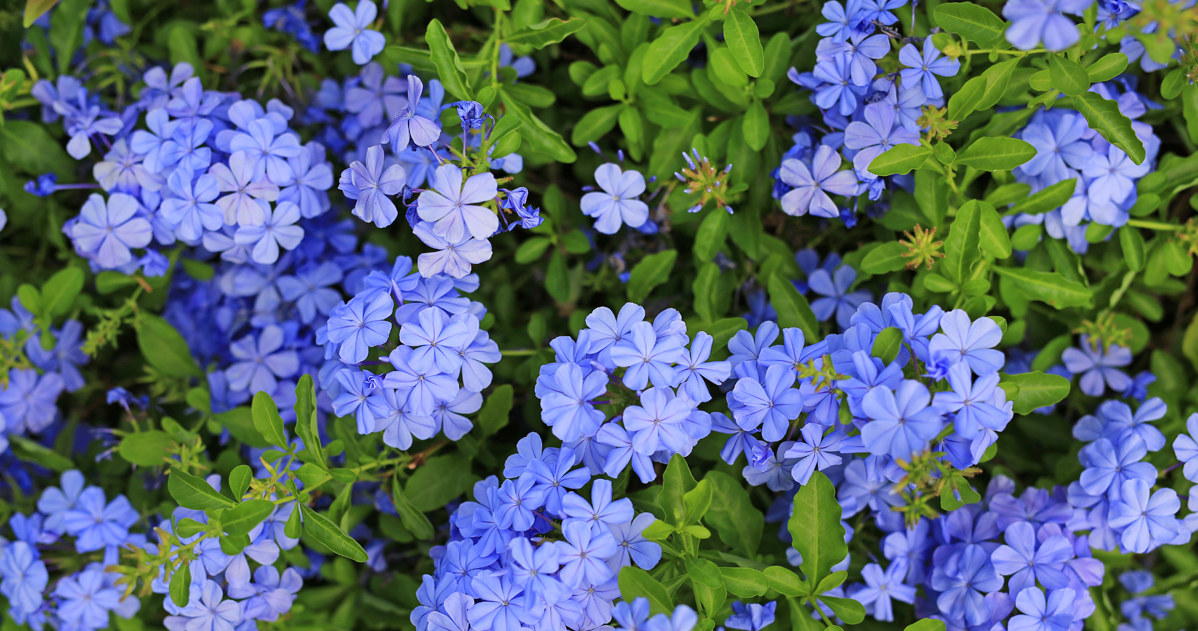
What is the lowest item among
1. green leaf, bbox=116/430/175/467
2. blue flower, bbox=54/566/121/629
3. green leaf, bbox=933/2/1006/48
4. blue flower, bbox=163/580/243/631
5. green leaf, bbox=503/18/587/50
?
blue flower, bbox=54/566/121/629

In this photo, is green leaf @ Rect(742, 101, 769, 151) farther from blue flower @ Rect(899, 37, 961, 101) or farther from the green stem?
the green stem

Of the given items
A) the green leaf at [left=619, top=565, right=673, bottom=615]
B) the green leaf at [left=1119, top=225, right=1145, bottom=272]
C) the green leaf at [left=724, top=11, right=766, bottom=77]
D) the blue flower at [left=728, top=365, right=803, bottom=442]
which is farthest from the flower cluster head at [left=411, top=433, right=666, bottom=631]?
the green leaf at [left=1119, top=225, right=1145, bottom=272]

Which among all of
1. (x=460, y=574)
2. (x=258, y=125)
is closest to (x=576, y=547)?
(x=460, y=574)

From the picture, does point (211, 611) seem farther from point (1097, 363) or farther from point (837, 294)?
point (1097, 363)

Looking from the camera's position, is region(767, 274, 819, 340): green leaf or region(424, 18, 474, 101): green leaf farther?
region(767, 274, 819, 340): green leaf

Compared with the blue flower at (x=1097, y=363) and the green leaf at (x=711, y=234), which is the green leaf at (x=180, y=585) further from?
the blue flower at (x=1097, y=363)

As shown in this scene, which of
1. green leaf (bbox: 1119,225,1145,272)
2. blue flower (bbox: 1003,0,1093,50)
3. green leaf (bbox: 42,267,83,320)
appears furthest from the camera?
green leaf (bbox: 42,267,83,320)

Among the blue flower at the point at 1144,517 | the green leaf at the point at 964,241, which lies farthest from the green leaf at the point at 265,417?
the blue flower at the point at 1144,517
